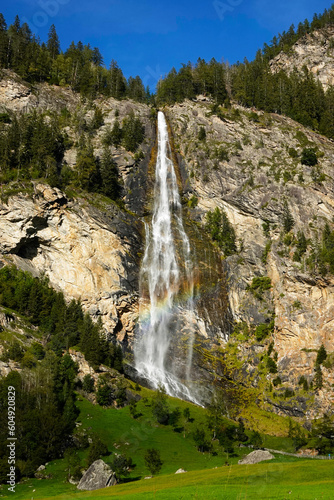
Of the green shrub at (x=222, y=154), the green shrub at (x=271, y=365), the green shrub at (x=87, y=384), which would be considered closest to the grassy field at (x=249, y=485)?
the green shrub at (x=87, y=384)

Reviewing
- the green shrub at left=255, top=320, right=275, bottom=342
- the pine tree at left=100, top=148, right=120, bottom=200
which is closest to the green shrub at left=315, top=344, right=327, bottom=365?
the green shrub at left=255, top=320, right=275, bottom=342

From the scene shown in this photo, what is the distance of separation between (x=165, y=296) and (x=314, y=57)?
387ft

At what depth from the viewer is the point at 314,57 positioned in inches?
5807

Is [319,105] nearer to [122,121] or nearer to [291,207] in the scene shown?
[291,207]

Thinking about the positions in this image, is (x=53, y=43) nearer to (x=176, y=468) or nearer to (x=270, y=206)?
(x=270, y=206)

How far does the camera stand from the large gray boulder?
38562mm

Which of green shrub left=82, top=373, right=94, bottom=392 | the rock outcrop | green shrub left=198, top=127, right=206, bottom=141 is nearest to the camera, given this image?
green shrub left=82, top=373, right=94, bottom=392

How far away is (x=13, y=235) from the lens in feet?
250

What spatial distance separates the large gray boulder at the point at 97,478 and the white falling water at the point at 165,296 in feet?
85.5

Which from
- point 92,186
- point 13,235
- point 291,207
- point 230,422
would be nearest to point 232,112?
point 291,207

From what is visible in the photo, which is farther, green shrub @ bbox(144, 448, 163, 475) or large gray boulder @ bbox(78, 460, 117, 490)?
green shrub @ bbox(144, 448, 163, 475)

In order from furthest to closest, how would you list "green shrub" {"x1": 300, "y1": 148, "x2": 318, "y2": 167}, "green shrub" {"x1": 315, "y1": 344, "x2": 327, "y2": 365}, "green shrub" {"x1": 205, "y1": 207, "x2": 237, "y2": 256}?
"green shrub" {"x1": 300, "y1": 148, "x2": 318, "y2": 167}, "green shrub" {"x1": 205, "y1": 207, "x2": 237, "y2": 256}, "green shrub" {"x1": 315, "y1": 344, "x2": 327, "y2": 365}

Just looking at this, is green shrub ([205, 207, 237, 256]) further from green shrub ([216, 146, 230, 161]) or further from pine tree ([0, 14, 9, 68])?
pine tree ([0, 14, 9, 68])

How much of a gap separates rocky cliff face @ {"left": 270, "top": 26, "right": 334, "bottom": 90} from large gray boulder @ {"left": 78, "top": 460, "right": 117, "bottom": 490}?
458 feet
